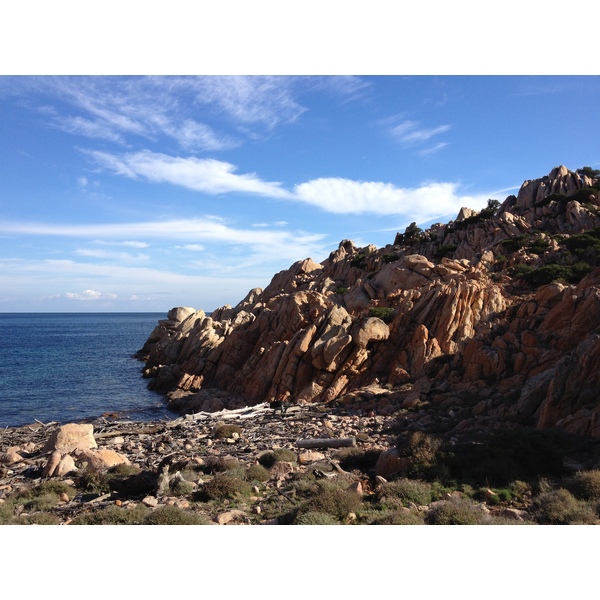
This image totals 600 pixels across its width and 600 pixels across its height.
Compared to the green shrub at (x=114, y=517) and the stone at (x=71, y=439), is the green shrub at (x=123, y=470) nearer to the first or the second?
the green shrub at (x=114, y=517)

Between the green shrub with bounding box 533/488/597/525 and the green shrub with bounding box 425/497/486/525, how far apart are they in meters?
1.19

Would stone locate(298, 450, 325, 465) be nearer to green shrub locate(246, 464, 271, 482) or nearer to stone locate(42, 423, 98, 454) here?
green shrub locate(246, 464, 271, 482)

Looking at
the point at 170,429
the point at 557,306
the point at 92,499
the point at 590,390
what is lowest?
the point at 170,429

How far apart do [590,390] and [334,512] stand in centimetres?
1016

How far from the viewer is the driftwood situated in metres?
16.5

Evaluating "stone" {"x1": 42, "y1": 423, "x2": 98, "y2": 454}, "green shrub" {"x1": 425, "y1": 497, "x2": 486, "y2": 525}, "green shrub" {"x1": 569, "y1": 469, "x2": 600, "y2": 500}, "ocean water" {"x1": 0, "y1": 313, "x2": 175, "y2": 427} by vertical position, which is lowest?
"ocean water" {"x1": 0, "y1": 313, "x2": 175, "y2": 427}

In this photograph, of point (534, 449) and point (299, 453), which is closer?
point (534, 449)

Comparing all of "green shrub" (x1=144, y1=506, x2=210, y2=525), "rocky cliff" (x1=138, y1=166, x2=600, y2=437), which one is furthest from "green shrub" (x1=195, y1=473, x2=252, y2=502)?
"rocky cliff" (x1=138, y1=166, x2=600, y2=437)

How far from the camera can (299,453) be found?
15977 mm

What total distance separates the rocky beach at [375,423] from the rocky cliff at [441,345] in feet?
0.36

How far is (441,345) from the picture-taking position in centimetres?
2808
